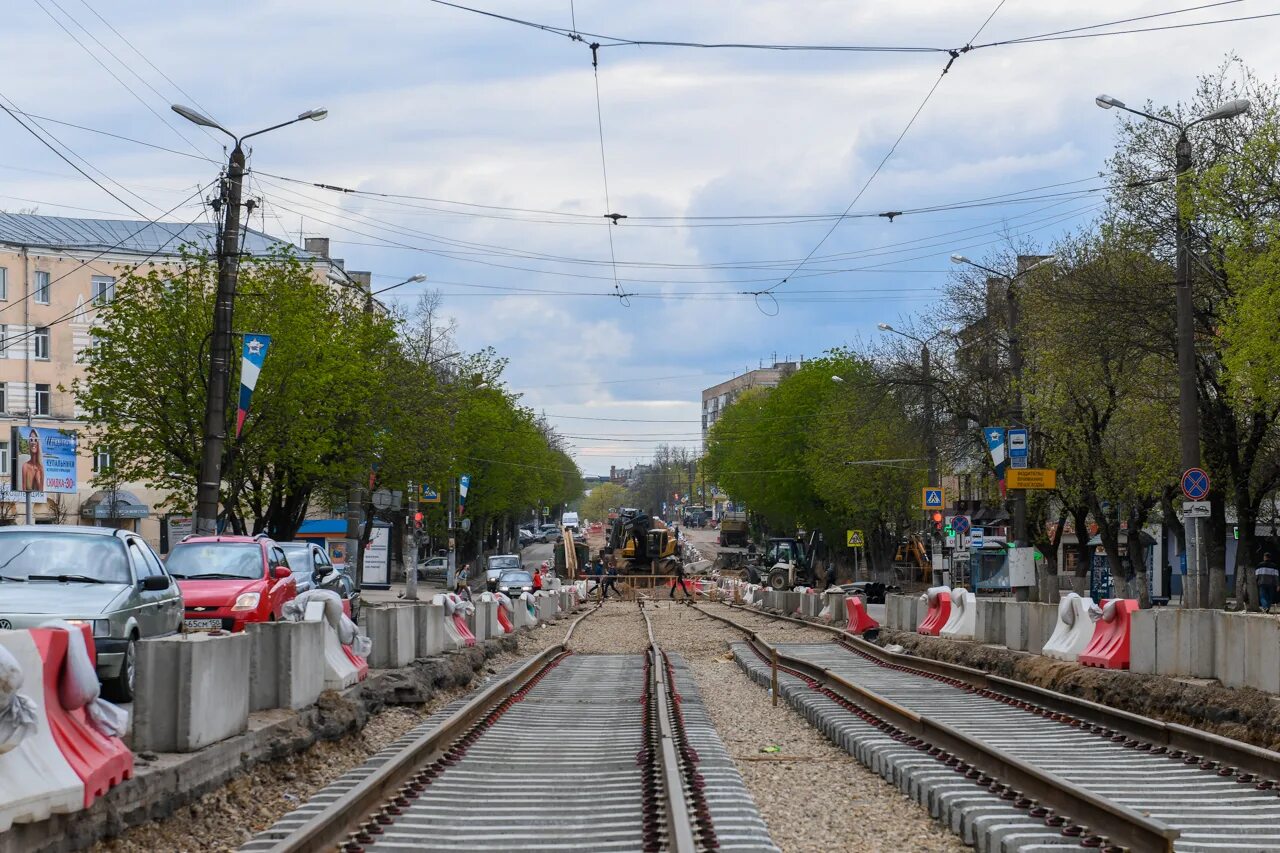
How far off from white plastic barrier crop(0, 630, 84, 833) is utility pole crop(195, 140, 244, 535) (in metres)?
17.6

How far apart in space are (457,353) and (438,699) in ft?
180

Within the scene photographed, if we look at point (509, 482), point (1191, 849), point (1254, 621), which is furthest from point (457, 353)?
point (1191, 849)

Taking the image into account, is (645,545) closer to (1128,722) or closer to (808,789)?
(1128,722)

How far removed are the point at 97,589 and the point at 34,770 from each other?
601 centimetres

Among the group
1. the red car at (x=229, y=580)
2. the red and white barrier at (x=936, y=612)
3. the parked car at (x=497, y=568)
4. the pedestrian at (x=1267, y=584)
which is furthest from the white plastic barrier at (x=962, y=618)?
the parked car at (x=497, y=568)

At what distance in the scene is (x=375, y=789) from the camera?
31.3 feet

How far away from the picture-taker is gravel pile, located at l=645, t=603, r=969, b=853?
904cm

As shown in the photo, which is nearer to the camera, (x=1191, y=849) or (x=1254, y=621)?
(x=1191, y=849)

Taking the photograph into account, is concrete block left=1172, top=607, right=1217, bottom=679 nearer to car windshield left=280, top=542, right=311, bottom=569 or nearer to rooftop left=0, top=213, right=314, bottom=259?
car windshield left=280, top=542, right=311, bottom=569

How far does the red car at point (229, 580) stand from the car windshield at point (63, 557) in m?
3.04

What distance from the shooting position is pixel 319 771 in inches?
467

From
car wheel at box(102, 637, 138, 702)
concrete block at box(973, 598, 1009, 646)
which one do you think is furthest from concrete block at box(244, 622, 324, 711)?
concrete block at box(973, 598, 1009, 646)

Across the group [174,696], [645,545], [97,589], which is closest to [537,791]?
[174,696]

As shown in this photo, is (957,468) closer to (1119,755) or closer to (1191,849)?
(1119,755)
